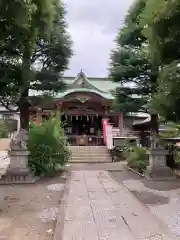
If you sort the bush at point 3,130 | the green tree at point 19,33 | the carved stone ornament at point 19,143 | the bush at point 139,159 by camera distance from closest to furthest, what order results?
the green tree at point 19,33 → the carved stone ornament at point 19,143 → the bush at point 139,159 → the bush at point 3,130

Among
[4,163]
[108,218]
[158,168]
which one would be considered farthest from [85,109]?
[108,218]

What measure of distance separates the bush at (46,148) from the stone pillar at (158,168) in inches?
147

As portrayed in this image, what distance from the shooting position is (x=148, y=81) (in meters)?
16.0

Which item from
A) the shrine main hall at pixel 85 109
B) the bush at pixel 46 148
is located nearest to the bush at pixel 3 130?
the shrine main hall at pixel 85 109

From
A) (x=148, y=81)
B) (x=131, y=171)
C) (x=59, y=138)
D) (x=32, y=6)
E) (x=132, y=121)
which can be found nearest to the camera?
(x=32, y=6)

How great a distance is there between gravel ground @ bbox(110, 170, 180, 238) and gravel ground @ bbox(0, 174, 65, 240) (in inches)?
84.0

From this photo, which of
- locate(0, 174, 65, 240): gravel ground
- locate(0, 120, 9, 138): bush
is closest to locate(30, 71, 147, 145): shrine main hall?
locate(0, 120, 9, 138): bush

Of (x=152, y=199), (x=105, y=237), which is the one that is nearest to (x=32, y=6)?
(x=105, y=237)

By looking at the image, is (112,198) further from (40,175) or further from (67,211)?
(40,175)

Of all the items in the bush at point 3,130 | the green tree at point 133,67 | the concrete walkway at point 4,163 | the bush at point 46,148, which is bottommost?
the concrete walkway at point 4,163

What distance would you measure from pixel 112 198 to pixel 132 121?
22.1 m

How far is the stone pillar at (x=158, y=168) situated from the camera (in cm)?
1159

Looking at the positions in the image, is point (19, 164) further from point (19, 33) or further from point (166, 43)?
point (166, 43)

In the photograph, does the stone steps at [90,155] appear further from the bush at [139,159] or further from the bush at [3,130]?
the bush at [3,130]
